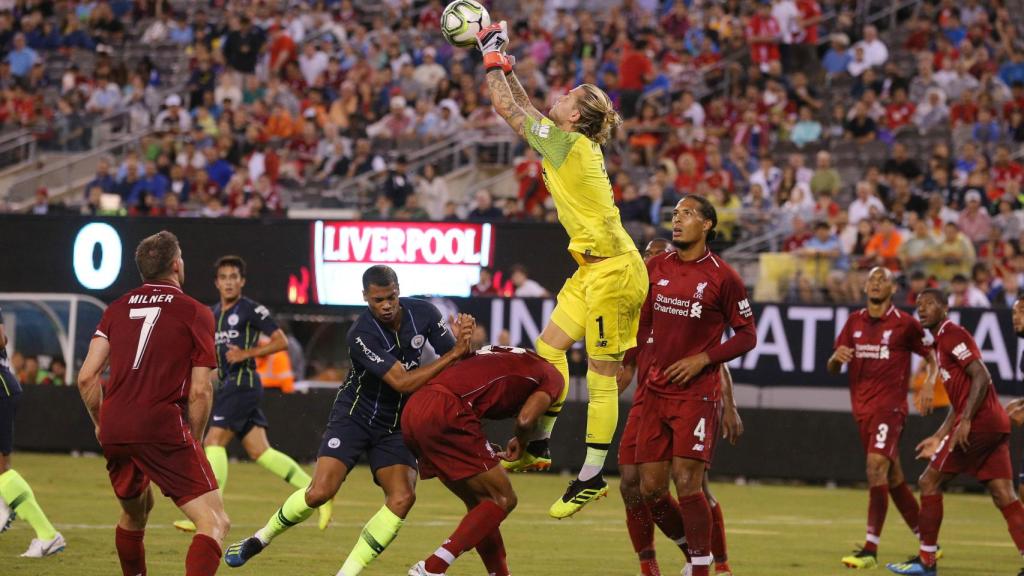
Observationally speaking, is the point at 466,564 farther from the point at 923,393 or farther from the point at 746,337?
the point at 923,393

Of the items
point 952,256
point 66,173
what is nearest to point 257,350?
point 952,256

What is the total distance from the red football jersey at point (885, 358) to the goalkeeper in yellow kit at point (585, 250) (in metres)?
3.91

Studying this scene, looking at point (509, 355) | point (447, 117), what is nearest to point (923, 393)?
point (509, 355)

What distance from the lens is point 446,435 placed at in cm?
922

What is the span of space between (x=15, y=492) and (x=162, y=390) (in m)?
3.26

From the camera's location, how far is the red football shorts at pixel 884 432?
42.5ft

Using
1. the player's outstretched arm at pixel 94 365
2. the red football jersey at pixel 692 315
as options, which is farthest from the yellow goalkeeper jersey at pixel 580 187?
the player's outstretched arm at pixel 94 365

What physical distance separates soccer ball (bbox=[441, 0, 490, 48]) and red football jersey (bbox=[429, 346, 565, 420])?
1886 millimetres

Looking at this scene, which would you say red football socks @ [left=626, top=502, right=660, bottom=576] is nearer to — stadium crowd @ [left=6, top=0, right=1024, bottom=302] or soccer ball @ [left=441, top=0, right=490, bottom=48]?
soccer ball @ [left=441, top=0, right=490, bottom=48]

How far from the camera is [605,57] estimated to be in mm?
26625

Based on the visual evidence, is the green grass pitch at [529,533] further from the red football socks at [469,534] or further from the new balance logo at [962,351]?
the red football socks at [469,534]

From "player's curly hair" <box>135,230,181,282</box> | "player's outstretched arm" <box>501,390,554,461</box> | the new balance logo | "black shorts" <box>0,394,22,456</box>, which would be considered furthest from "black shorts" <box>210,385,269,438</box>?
the new balance logo

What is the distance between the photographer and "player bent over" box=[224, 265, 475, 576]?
9633 millimetres

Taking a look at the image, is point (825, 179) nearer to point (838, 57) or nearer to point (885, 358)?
point (838, 57)
